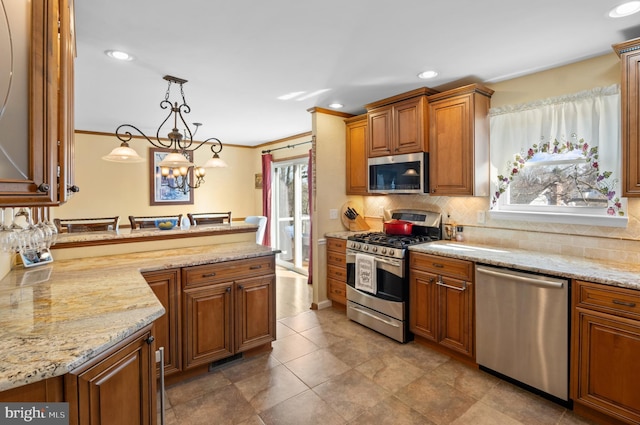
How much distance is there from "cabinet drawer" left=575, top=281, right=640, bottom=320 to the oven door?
1333mm

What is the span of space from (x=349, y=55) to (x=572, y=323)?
2.43 m

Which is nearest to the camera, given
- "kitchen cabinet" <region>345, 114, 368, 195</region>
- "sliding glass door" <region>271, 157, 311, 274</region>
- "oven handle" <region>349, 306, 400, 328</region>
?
"oven handle" <region>349, 306, 400, 328</region>

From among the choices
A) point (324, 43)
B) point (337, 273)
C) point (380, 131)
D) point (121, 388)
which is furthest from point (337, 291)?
point (121, 388)

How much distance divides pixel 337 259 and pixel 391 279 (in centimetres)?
94

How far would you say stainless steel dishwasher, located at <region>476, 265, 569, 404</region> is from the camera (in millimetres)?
2156

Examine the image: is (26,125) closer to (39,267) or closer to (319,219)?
(39,267)

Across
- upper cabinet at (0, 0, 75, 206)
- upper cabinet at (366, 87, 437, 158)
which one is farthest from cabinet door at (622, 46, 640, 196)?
upper cabinet at (0, 0, 75, 206)

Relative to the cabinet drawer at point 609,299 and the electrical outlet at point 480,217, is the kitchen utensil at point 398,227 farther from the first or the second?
the cabinet drawer at point 609,299

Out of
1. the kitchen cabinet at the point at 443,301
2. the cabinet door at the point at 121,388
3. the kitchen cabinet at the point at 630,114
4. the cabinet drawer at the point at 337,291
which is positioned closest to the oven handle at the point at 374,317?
the kitchen cabinet at the point at 443,301

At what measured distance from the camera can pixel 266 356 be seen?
2875 mm

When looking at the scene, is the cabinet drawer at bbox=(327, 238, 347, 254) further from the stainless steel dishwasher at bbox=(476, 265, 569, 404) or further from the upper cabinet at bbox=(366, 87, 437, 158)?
the stainless steel dishwasher at bbox=(476, 265, 569, 404)

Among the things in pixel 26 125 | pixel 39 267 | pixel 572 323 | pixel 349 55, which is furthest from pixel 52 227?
pixel 572 323

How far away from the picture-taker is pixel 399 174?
139 inches

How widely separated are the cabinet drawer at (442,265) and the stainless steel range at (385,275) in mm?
109
